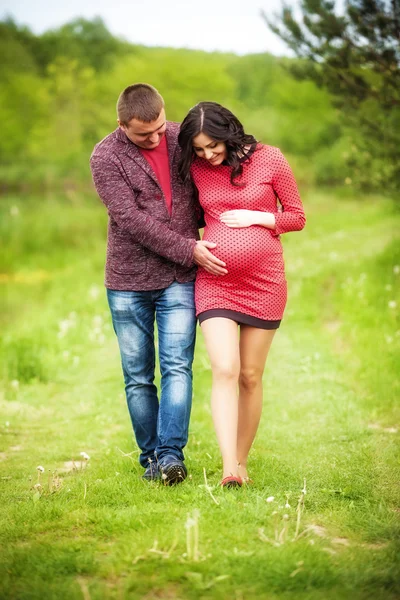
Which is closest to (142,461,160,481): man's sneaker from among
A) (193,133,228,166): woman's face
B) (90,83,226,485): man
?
(90,83,226,485): man

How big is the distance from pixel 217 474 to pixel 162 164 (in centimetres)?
185

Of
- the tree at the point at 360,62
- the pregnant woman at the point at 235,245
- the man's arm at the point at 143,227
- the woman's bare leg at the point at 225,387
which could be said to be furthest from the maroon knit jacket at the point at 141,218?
Answer: the tree at the point at 360,62

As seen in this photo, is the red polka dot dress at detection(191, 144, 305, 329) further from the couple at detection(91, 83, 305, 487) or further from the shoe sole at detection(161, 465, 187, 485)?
the shoe sole at detection(161, 465, 187, 485)

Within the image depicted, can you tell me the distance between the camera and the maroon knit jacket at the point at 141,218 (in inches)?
169

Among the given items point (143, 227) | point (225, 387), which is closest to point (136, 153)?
point (143, 227)

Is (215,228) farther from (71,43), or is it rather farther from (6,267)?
(71,43)

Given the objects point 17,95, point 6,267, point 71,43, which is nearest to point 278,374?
point 6,267

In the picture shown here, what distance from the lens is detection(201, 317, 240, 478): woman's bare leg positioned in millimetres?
4188

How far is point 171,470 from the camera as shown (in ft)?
14.2

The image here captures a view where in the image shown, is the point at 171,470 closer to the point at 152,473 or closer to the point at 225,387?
the point at 152,473

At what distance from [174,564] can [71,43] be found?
83329 millimetres

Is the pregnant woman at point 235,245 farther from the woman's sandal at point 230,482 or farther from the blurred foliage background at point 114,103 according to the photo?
the blurred foliage background at point 114,103

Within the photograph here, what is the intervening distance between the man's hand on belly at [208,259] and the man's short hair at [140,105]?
0.72 meters

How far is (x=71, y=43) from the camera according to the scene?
80.7 metres
